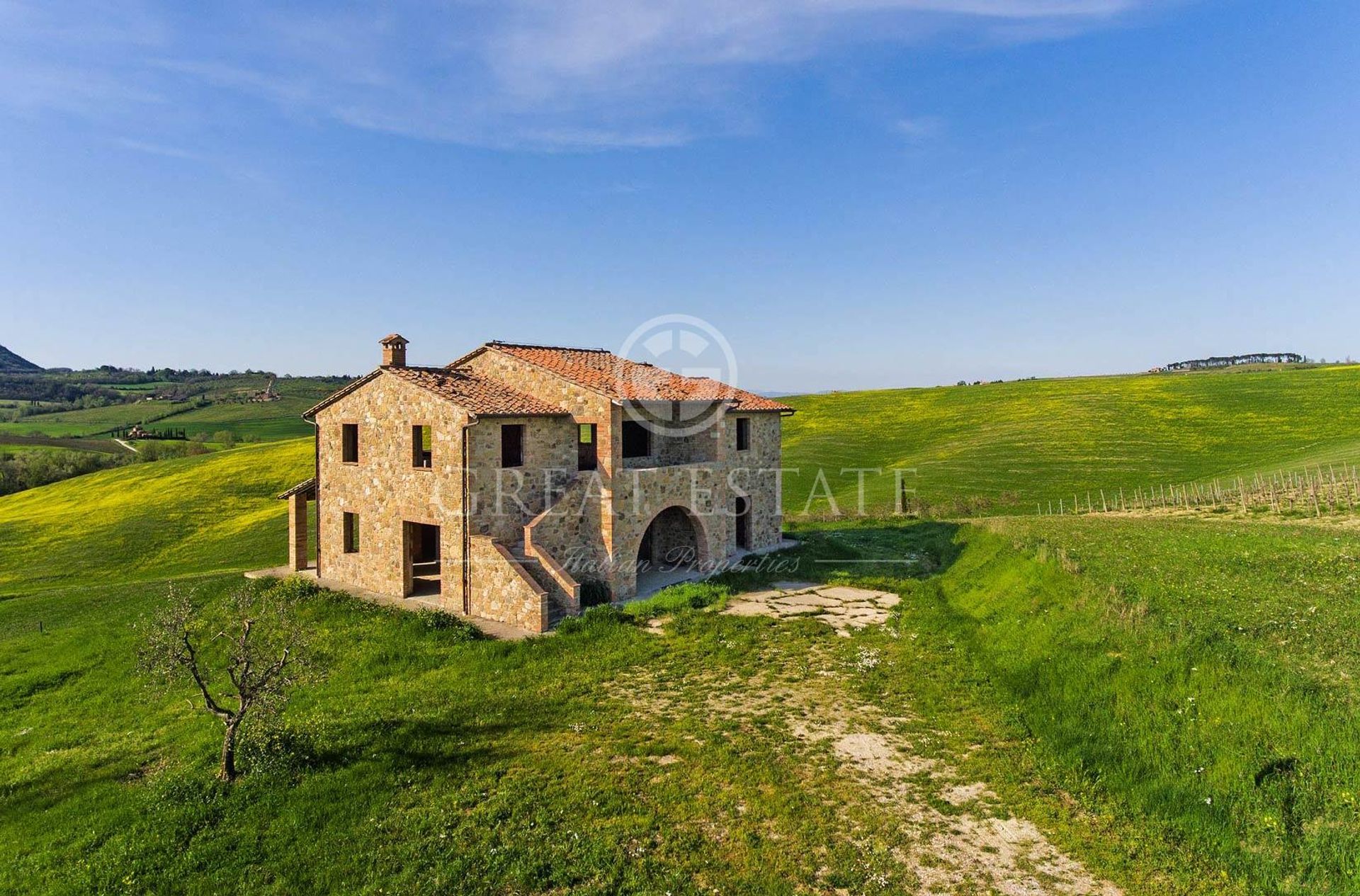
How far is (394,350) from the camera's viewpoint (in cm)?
2219

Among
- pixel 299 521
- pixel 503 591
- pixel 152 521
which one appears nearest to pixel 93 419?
pixel 152 521

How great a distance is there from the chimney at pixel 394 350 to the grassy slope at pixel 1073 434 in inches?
917

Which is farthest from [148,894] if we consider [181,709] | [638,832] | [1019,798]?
[1019,798]

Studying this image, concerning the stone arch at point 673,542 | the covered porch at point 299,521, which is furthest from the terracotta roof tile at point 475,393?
the covered porch at point 299,521

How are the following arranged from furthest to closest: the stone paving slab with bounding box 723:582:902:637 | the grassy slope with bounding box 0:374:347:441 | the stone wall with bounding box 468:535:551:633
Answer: the grassy slope with bounding box 0:374:347:441 → the stone paving slab with bounding box 723:582:902:637 → the stone wall with bounding box 468:535:551:633

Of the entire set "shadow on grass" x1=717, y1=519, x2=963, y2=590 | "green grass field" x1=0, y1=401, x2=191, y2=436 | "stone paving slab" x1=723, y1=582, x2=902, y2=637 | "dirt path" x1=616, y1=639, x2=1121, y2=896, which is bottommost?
"dirt path" x1=616, y1=639, x2=1121, y2=896

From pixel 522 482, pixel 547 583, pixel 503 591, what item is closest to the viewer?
pixel 503 591

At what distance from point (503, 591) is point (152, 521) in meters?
32.8

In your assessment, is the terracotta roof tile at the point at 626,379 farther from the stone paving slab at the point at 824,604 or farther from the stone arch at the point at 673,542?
the stone paving slab at the point at 824,604

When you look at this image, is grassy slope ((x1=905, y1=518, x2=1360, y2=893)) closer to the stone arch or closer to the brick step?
the stone arch

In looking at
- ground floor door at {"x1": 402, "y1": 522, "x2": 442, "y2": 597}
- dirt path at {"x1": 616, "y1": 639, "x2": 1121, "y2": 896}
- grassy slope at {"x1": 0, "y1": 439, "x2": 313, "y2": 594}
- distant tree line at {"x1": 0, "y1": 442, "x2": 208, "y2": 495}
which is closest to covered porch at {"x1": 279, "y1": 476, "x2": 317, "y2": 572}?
ground floor door at {"x1": 402, "y1": 522, "x2": 442, "y2": 597}

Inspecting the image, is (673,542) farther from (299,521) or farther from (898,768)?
(898,768)

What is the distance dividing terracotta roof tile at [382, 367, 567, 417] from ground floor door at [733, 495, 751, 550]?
891cm

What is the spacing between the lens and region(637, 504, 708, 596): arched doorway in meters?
23.0
